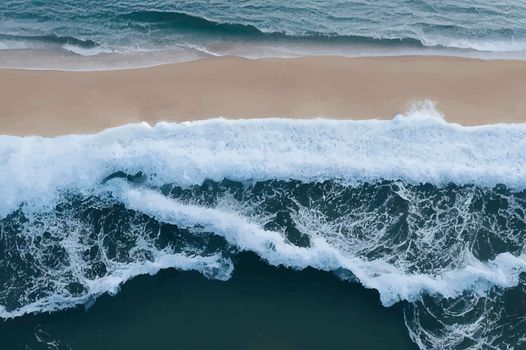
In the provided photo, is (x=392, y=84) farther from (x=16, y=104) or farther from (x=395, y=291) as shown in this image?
(x=16, y=104)

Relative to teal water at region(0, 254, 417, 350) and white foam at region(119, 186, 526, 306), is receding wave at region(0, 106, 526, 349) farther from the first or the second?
teal water at region(0, 254, 417, 350)

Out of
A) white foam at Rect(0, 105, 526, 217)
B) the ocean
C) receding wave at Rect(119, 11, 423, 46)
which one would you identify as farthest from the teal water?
receding wave at Rect(119, 11, 423, 46)

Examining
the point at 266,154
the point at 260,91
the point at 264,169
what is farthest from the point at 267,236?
the point at 260,91

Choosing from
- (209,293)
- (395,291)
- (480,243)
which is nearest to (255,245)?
Answer: (209,293)

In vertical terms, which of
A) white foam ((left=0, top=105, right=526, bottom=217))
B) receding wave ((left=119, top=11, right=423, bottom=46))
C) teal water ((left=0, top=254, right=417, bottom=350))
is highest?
receding wave ((left=119, top=11, right=423, bottom=46))

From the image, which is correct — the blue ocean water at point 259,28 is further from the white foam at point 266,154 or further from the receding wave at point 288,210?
the receding wave at point 288,210

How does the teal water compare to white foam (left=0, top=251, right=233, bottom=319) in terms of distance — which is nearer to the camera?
the teal water
